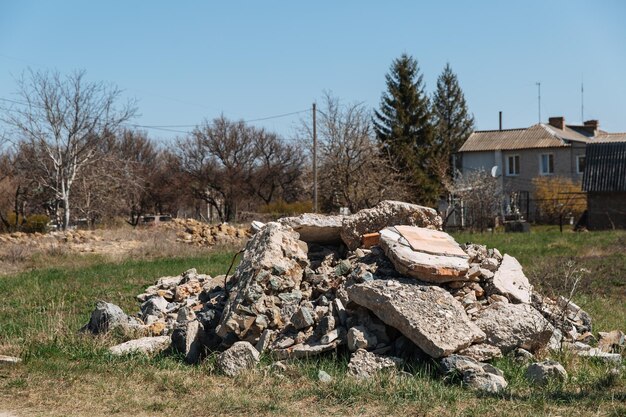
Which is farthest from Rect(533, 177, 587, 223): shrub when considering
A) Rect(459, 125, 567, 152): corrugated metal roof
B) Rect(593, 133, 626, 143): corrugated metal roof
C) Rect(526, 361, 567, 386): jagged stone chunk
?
Rect(526, 361, 567, 386): jagged stone chunk

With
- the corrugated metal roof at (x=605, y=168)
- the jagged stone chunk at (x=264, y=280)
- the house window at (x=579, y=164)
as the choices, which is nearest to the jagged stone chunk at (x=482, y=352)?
the jagged stone chunk at (x=264, y=280)

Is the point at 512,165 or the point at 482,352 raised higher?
the point at 512,165

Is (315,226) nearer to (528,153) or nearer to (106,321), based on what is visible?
(106,321)

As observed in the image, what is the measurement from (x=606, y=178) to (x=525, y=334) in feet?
114

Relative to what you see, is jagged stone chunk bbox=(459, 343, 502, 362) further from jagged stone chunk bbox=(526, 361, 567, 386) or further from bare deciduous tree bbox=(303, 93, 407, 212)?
bare deciduous tree bbox=(303, 93, 407, 212)

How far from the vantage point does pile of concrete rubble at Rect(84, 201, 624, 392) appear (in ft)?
25.6

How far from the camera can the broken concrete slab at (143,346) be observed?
8.72 meters

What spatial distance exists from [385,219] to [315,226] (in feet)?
2.93

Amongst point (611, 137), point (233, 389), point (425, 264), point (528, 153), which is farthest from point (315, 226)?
point (611, 137)

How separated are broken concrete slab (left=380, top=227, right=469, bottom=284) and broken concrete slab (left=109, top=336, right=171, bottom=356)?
106 inches

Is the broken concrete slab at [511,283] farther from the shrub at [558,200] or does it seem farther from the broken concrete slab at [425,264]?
the shrub at [558,200]

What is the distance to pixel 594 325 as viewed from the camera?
11.1 metres

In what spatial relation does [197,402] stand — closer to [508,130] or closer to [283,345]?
[283,345]

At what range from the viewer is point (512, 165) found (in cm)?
5888
